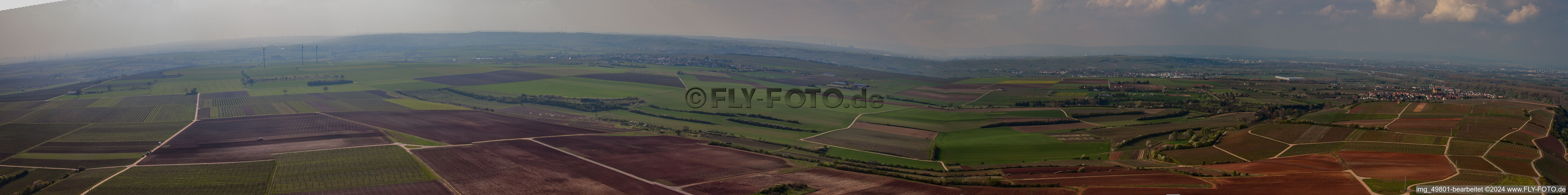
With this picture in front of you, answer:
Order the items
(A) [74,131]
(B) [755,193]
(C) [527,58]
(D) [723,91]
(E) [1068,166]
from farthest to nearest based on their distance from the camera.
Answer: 1. (C) [527,58]
2. (D) [723,91]
3. (A) [74,131]
4. (E) [1068,166]
5. (B) [755,193]

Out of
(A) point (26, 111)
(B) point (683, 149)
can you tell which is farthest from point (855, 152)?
(A) point (26, 111)

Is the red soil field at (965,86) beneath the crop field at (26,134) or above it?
above

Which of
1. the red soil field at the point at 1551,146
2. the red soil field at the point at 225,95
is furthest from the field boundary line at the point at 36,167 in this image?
the red soil field at the point at 1551,146

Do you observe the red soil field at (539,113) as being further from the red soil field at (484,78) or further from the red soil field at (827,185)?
the red soil field at (827,185)

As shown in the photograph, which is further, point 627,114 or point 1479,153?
point 627,114

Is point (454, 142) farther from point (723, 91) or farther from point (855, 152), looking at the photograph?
point (723, 91)

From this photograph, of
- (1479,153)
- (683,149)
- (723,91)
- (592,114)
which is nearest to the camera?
(1479,153)

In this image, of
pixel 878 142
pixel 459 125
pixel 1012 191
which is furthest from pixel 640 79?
pixel 1012 191
